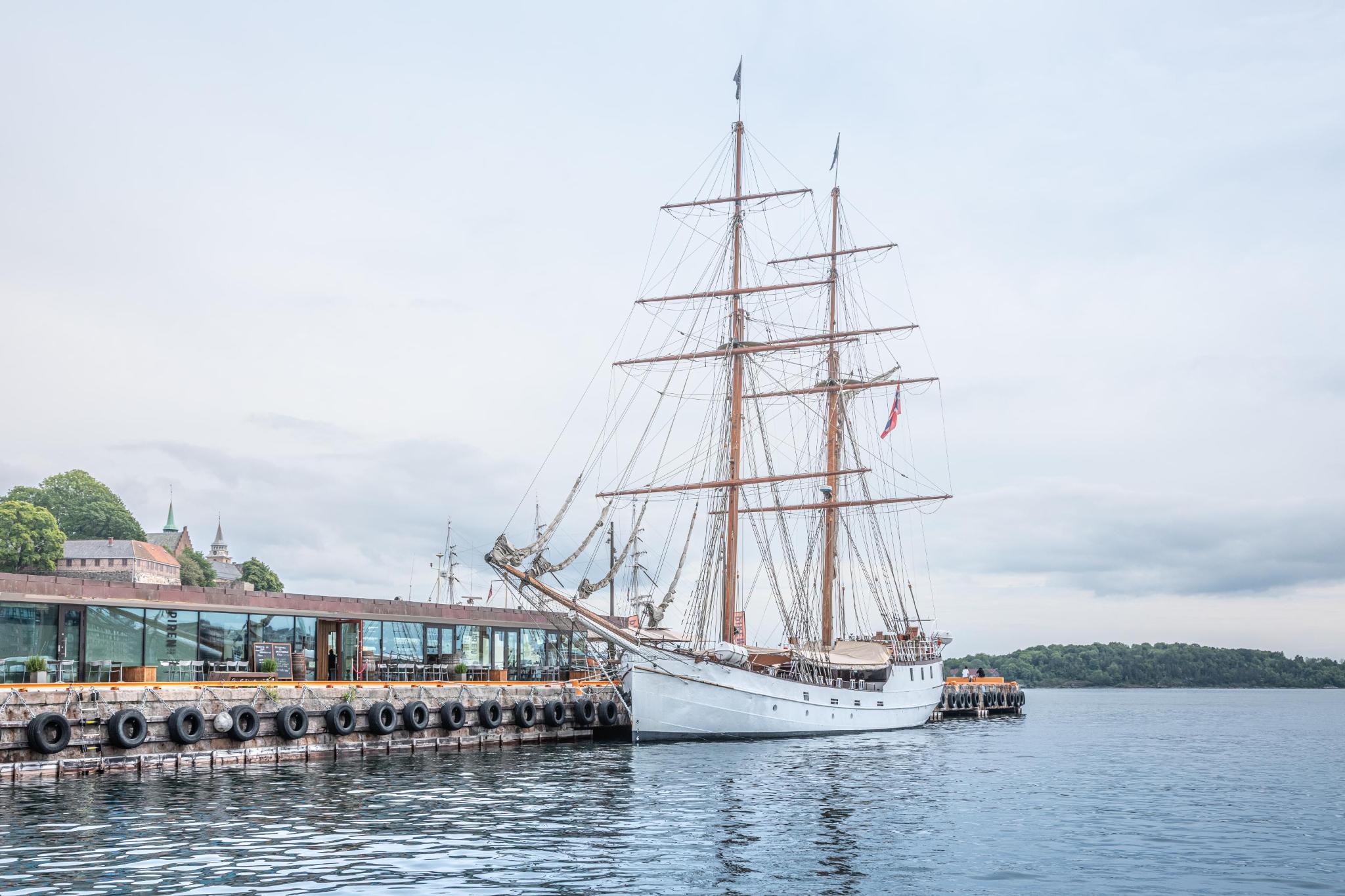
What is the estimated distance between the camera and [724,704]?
51406 mm

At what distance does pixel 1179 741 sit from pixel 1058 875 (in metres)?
46.1

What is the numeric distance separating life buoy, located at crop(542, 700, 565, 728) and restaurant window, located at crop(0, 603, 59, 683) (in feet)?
60.4

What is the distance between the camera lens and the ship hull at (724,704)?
1945 inches

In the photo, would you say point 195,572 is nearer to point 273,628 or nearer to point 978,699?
point 978,699

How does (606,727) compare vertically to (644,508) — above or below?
below

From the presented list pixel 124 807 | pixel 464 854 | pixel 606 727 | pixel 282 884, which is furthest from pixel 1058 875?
pixel 606 727

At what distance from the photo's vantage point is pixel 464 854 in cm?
2133

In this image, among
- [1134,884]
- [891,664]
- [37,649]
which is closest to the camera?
[1134,884]

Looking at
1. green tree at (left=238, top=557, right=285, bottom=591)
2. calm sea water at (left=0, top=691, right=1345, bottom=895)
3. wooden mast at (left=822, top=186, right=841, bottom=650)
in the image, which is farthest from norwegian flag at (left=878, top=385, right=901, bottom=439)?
green tree at (left=238, top=557, right=285, bottom=591)

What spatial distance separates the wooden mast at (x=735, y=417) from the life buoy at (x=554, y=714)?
11.2m

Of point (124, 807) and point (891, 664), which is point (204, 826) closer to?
point (124, 807)

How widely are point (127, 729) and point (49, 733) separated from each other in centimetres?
215

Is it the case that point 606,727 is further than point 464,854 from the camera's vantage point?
Yes

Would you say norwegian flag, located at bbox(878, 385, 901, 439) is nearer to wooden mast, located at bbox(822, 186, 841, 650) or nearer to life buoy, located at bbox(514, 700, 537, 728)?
wooden mast, located at bbox(822, 186, 841, 650)
